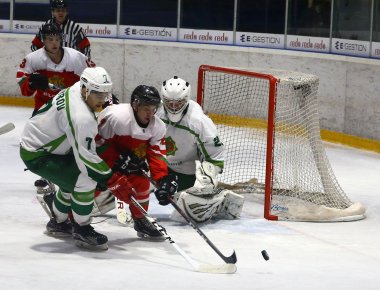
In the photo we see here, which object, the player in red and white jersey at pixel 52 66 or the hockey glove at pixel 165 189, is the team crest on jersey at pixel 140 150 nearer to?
the hockey glove at pixel 165 189

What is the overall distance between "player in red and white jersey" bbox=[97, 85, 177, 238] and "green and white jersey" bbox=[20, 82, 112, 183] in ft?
0.81

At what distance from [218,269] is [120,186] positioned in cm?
74

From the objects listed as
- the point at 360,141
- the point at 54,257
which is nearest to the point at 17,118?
the point at 360,141

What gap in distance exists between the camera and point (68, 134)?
5.42 m

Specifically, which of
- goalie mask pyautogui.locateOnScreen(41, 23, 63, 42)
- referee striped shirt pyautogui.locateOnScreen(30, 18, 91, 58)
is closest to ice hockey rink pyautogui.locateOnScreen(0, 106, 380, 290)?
goalie mask pyautogui.locateOnScreen(41, 23, 63, 42)

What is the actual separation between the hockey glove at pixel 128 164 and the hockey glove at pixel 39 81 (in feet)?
4.88

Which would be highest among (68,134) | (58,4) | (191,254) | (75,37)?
(58,4)

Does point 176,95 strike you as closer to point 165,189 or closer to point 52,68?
point 165,189

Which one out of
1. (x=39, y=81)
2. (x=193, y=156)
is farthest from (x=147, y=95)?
(x=39, y=81)

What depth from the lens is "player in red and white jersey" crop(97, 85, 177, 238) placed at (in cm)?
570

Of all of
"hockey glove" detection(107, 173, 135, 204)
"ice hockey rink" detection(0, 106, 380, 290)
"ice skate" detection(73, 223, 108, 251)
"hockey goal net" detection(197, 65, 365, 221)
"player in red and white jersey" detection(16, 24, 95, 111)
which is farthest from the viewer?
"player in red and white jersey" detection(16, 24, 95, 111)

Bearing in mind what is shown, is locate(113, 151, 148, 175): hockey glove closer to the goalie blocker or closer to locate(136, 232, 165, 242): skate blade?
locate(136, 232, 165, 242): skate blade

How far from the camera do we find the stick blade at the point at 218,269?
5.20 metres

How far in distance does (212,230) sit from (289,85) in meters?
1.36
